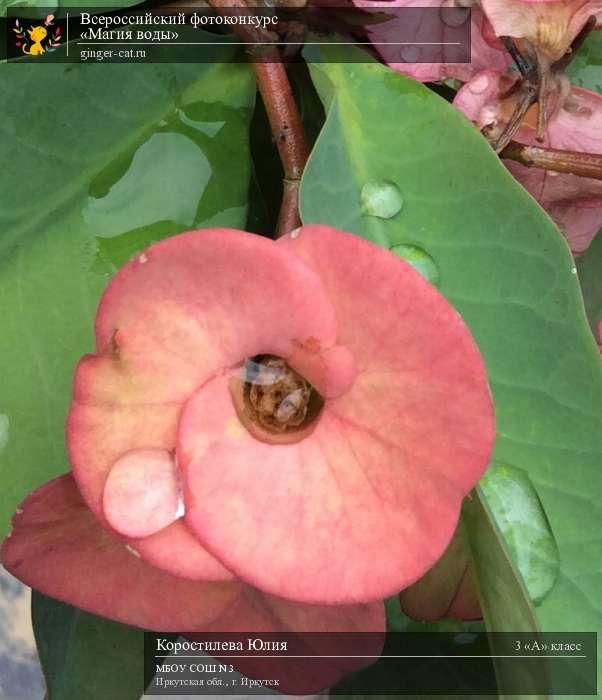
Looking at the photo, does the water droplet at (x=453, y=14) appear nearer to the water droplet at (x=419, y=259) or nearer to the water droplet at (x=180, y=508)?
the water droplet at (x=419, y=259)

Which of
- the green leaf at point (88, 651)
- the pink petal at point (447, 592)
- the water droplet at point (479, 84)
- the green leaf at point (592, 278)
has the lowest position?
the green leaf at point (88, 651)

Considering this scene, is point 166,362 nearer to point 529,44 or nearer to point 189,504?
point 189,504

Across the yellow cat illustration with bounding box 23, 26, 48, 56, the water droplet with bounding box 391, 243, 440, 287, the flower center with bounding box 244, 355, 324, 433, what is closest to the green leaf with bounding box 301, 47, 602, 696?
the water droplet with bounding box 391, 243, 440, 287

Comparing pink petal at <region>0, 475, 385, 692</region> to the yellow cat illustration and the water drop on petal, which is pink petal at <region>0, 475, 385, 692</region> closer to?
the water drop on petal

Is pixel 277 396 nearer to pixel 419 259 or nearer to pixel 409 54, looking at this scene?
pixel 419 259

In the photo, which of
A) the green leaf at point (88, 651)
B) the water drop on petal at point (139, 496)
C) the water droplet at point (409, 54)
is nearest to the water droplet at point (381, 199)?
the water droplet at point (409, 54)

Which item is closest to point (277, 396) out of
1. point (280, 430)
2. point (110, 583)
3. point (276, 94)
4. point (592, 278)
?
point (280, 430)
